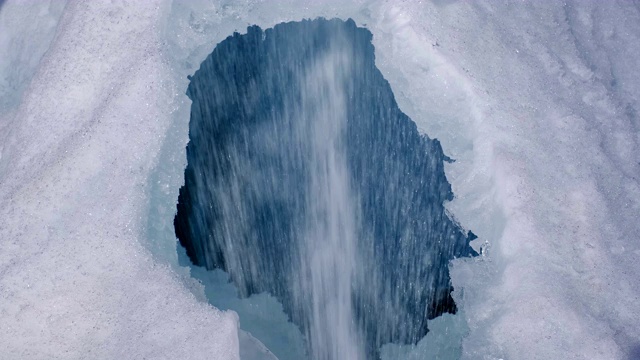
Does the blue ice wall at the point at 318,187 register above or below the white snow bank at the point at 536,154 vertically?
below

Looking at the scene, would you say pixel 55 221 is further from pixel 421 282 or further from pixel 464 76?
pixel 421 282

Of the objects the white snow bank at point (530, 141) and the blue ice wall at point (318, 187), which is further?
the blue ice wall at point (318, 187)

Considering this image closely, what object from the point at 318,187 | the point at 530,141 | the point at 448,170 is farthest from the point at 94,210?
the point at 318,187

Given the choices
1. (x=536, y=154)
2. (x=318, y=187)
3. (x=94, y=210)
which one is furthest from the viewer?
(x=318, y=187)

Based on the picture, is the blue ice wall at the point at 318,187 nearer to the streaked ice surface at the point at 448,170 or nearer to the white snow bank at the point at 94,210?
the streaked ice surface at the point at 448,170

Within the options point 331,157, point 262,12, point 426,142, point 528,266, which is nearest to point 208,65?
point 331,157

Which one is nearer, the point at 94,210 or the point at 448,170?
the point at 94,210

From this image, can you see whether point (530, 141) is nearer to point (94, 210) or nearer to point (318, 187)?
point (94, 210)

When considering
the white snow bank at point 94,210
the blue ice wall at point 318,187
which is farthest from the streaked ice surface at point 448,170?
the blue ice wall at point 318,187
